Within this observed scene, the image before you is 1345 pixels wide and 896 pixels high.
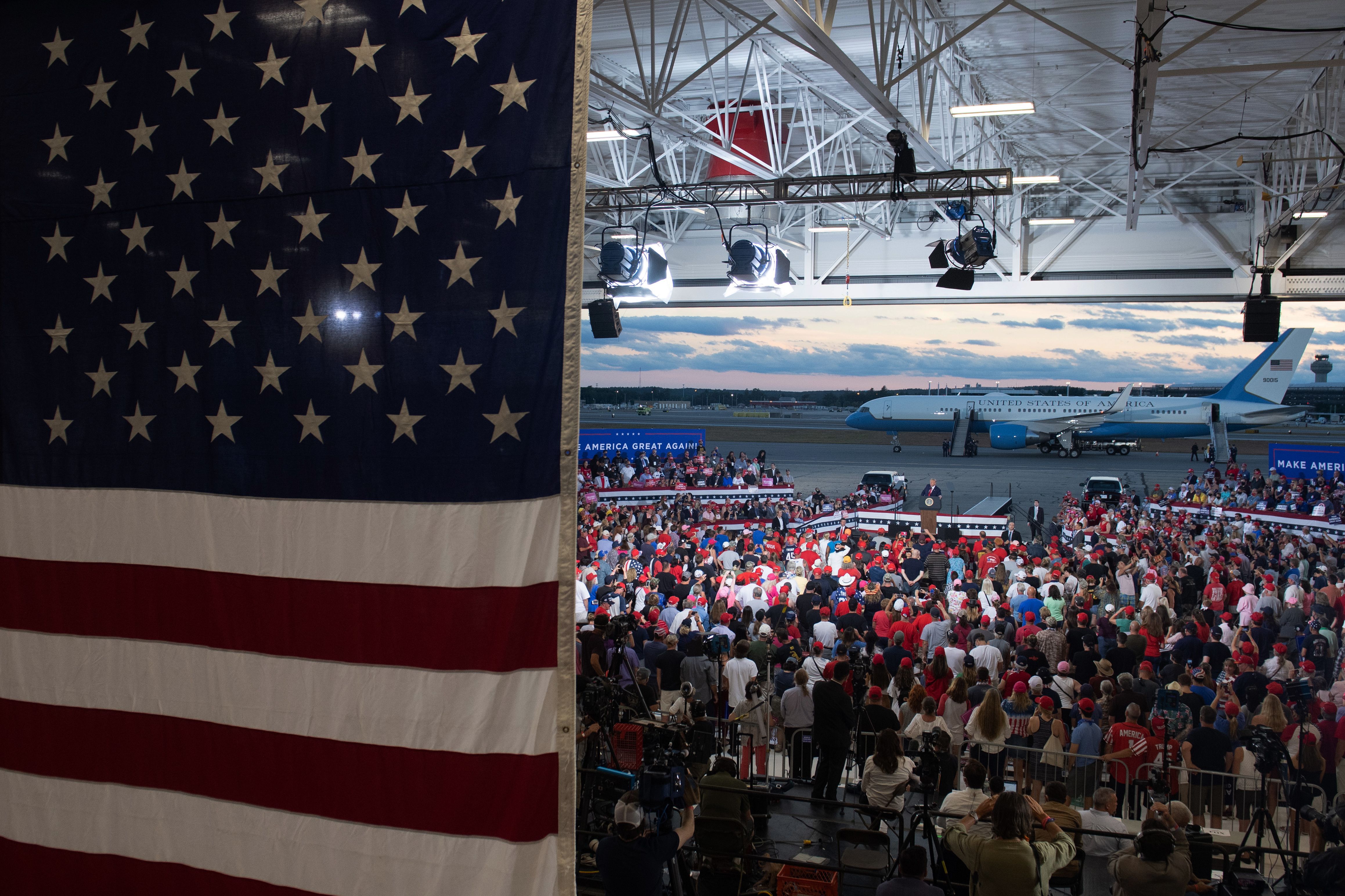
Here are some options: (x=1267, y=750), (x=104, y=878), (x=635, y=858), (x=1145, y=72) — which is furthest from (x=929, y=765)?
(x=1145, y=72)

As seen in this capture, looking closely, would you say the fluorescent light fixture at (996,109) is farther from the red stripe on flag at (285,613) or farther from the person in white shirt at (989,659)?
the red stripe on flag at (285,613)

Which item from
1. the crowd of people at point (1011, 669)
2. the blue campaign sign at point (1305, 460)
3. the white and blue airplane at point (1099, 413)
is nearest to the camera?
the crowd of people at point (1011, 669)

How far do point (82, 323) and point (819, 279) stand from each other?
2634 centimetres

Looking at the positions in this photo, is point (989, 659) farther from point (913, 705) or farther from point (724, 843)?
point (724, 843)

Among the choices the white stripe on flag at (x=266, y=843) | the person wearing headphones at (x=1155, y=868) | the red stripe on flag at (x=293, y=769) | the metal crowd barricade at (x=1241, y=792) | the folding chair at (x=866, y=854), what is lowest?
the metal crowd barricade at (x=1241, y=792)

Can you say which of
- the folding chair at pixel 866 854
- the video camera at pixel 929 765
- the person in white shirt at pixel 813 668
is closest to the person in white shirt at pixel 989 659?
the person in white shirt at pixel 813 668

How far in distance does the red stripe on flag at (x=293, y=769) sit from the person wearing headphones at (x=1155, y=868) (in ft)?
10.6

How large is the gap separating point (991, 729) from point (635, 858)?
3.76 meters

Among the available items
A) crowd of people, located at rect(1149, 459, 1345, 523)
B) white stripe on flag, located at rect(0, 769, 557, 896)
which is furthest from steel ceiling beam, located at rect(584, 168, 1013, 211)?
white stripe on flag, located at rect(0, 769, 557, 896)

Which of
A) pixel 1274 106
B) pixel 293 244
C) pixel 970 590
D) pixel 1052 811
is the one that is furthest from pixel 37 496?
pixel 1274 106

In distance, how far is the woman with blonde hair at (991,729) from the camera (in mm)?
6738

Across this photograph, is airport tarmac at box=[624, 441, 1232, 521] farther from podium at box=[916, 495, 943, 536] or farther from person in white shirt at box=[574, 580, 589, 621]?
person in white shirt at box=[574, 580, 589, 621]

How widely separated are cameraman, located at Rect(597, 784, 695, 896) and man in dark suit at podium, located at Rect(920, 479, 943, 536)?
620 inches

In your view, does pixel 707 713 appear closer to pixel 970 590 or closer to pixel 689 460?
pixel 970 590
